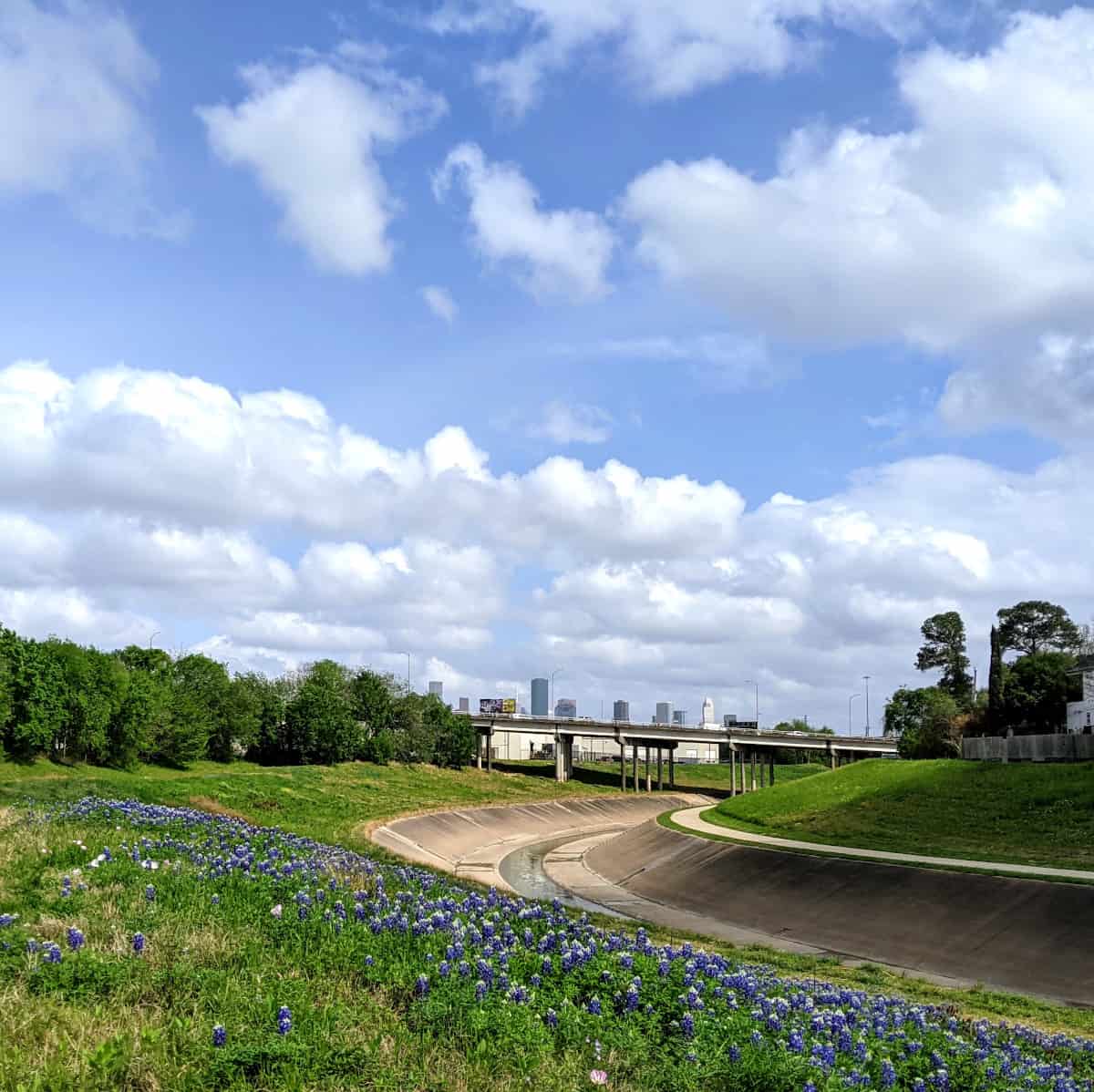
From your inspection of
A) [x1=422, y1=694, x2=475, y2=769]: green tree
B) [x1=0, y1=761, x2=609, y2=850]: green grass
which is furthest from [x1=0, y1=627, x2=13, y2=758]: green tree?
[x1=422, y1=694, x2=475, y2=769]: green tree

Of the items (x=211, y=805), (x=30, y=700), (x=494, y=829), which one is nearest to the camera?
(x=211, y=805)

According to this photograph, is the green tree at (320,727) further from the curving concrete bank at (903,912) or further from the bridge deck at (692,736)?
the curving concrete bank at (903,912)

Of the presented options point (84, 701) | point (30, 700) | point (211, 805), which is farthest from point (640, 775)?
point (211, 805)

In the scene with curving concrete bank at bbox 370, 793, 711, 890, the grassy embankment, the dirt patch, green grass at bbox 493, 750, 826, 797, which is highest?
the grassy embankment

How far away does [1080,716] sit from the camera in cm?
10594

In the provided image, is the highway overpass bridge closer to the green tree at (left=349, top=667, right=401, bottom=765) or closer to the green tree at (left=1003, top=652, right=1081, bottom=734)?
the green tree at (left=349, top=667, right=401, bottom=765)

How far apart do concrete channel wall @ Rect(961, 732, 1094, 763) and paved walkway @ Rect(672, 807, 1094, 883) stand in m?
28.6

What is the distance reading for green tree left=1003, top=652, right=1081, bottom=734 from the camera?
112 meters

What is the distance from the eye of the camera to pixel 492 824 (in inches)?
3334

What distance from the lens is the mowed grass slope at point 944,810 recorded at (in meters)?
54.5

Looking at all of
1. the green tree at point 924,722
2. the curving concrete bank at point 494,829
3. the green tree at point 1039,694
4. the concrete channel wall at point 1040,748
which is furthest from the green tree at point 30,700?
the green tree at point 1039,694

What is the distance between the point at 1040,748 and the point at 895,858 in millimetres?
43589

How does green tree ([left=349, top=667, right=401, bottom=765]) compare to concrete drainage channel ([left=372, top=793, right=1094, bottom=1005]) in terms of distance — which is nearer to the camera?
concrete drainage channel ([left=372, top=793, right=1094, bottom=1005])

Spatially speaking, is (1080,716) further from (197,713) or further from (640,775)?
(197,713)
